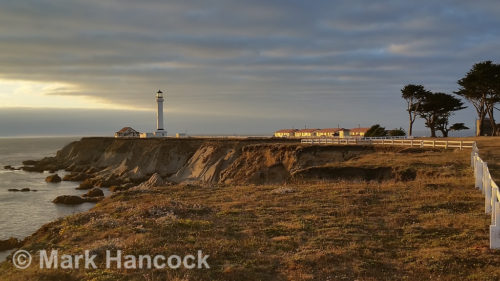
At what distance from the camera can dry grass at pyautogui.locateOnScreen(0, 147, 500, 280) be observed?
8305 mm

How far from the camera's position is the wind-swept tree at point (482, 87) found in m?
50.6

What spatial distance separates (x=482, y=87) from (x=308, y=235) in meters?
52.6

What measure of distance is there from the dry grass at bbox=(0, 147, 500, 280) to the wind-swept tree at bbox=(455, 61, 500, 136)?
40.3 meters

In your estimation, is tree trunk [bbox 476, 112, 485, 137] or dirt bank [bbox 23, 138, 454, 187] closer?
dirt bank [bbox 23, 138, 454, 187]

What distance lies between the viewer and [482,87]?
52.2 meters

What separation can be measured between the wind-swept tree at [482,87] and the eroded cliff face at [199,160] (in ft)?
85.5

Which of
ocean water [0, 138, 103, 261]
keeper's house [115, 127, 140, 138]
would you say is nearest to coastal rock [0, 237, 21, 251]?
ocean water [0, 138, 103, 261]

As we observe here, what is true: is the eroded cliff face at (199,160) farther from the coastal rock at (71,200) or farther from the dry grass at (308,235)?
the coastal rock at (71,200)

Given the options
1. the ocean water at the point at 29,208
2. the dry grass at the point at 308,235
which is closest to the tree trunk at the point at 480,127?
the dry grass at the point at 308,235

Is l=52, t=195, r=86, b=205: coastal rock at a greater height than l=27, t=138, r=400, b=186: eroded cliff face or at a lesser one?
lesser

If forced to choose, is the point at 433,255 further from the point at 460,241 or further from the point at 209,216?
the point at 209,216

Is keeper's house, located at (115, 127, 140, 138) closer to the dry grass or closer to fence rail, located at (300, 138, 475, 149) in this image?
fence rail, located at (300, 138, 475, 149)

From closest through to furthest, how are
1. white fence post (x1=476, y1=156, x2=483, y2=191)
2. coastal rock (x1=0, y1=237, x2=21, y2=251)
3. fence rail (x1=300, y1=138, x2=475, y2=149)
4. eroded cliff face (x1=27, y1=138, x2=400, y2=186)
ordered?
white fence post (x1=476, y1=156, x2=483, y2=191), coastal rock (x1=0, y1=237, x2=21, y2=251), fence rail (x1=300, y1=138, x2=475, y2=149), eroded cliff face (x1=27, y1=138, x2=400, y2=186)

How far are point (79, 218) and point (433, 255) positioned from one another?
1324 centimetres
